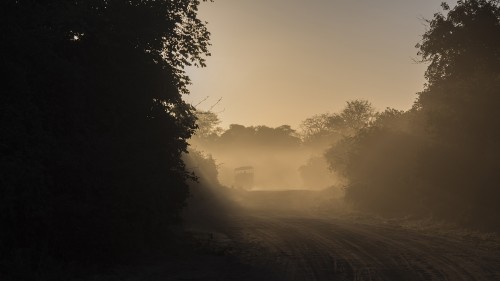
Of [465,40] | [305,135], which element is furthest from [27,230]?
[305,135]

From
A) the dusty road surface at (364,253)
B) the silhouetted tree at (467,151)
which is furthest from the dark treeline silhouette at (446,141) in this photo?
the dusty road surface at (364,253)

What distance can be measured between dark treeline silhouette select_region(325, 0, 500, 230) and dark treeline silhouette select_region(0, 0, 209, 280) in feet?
44.2

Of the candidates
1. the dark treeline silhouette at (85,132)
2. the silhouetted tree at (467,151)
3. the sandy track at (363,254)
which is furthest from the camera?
the silhouetted tree at (467,151)

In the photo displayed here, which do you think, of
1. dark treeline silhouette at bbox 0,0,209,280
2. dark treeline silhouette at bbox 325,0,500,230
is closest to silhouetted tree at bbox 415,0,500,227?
dark treeline silhouette at bbox 325,0,500,230

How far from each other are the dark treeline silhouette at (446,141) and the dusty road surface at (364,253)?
3602mm

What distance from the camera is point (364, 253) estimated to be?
47.1 ft

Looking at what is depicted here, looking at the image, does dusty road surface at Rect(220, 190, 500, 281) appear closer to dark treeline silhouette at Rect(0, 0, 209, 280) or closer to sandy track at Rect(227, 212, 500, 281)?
sandy track at Rect(227, 212, 500, 281)

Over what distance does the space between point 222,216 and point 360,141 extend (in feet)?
38.3

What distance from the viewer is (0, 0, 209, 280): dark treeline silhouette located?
1028 cm

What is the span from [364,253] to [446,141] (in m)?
10.4

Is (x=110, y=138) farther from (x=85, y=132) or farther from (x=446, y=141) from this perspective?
(x=446, y=141)

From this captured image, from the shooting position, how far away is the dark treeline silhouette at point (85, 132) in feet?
33.7

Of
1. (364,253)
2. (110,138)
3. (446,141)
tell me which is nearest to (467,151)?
(446,141)

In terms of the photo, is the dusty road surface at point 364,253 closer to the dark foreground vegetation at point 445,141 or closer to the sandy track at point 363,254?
the sandy track at point 363,254
